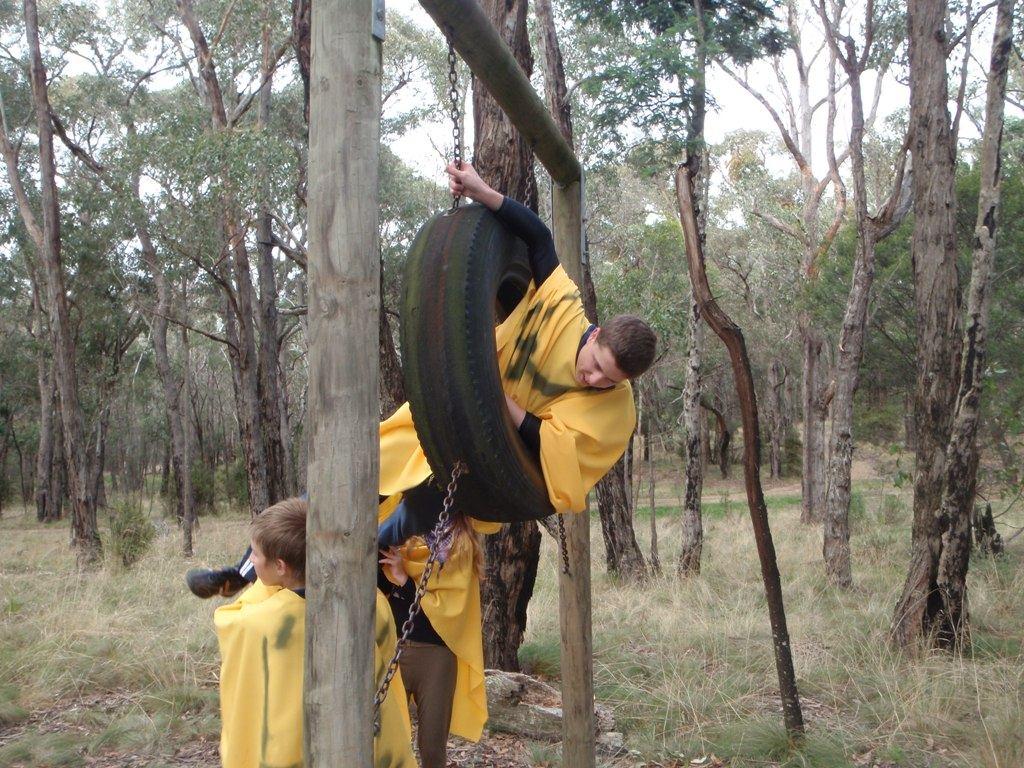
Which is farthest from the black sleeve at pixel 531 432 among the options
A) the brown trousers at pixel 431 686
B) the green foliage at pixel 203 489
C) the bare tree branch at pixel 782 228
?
the green foliage at pixel 203 489

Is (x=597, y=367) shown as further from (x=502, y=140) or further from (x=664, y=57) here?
(x=664, y=57)

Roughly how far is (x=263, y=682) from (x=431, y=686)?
87cm

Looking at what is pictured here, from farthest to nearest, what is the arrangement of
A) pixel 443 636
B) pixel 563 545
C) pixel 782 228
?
pixel 782 228, pixel 563 545, pixel 443 636

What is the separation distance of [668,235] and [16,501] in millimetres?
26365

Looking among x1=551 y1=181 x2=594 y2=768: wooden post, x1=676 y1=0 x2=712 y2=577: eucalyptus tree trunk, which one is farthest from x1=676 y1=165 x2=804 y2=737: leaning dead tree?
x1=676 y1=0 x2=712 y2=577: eucalyptus tree trunk

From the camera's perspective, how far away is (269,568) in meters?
2.29

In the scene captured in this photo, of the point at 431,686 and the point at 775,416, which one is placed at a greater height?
the point at 775,416

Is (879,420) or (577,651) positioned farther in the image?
(879,420)

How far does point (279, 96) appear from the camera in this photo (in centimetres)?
2061

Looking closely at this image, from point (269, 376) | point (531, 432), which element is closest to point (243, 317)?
point (269, 376)

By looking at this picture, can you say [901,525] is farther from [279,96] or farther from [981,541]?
[279,96]

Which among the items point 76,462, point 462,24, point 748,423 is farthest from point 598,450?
point 76,462

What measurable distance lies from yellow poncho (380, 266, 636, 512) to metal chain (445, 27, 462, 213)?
44 centimetres

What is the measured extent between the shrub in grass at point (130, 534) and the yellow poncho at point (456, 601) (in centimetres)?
831
